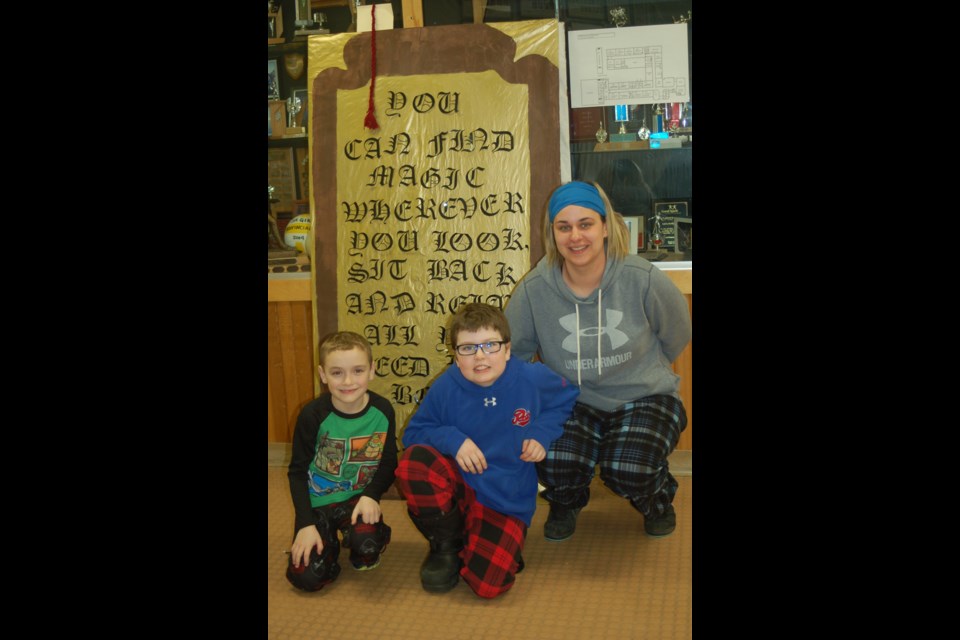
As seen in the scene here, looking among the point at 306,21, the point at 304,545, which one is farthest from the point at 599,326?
the point at 306,21

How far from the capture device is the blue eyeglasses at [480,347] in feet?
6.02

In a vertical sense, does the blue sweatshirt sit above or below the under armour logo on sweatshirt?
below

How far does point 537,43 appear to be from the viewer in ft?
7.70

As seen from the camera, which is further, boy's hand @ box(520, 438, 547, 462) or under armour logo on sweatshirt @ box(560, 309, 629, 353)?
under armour logo on sweatshirt @ box(560, 309, 629, 353)

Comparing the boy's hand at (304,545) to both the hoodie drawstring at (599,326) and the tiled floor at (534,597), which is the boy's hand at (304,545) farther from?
the hoodie drawstring at (599,326)

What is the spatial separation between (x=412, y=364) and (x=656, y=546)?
943 mm

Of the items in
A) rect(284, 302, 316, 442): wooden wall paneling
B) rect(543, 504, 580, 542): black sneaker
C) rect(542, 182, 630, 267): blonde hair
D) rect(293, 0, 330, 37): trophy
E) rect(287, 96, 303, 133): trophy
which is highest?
rect(293, 0, 330, 37): trophy

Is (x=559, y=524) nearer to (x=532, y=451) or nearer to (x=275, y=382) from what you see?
(x=532, y=451)

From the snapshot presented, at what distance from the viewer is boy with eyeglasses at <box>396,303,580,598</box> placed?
1816 millimetres

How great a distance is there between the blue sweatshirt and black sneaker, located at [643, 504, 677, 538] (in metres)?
0.38

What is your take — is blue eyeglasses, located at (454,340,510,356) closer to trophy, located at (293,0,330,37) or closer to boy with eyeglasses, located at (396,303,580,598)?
boy with eyeglasses, located at (396,303,580,598)

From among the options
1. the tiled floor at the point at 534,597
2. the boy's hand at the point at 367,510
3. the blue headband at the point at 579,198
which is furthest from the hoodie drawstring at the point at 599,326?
the boy's hand at the point at 367,510

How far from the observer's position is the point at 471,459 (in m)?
1.81

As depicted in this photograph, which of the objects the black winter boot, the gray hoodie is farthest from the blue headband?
the black winter boot
